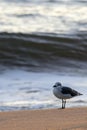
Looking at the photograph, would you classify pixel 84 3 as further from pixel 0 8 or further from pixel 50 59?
pixel 50 59

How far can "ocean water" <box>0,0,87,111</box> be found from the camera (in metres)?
10.7

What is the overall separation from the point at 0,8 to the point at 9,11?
635mm

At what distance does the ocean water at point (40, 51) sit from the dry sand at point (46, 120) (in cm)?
168

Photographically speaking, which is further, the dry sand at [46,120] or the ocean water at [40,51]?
the ocean water at [40,51]

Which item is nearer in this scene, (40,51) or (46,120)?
(46,120)

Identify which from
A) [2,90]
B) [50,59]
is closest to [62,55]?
[50,59]

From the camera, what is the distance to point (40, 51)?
55.7 ft

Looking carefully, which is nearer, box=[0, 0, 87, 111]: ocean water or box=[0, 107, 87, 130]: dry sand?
box=[0, 107, 87, 130]: dry sand

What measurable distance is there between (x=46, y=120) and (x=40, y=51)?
9.78 meters

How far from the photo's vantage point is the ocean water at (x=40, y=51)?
10.7m

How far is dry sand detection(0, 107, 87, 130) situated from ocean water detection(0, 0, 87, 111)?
5.53 ft

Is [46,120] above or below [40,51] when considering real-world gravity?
above

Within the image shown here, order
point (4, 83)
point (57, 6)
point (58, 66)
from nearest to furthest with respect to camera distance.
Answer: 1. point (4, 83)
2. point (58, 66)
3. point (57, 6)

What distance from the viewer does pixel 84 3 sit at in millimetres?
24141
